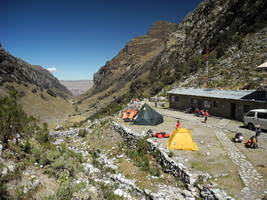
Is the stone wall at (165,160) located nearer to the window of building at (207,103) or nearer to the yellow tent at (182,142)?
the yellow tent at (182,142)

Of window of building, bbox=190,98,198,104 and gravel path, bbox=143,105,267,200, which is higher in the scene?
window of building, bbox=190,98,198,104

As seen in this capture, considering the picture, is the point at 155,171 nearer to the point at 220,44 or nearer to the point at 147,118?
the point at 147,118

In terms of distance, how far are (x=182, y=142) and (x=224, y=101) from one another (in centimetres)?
1063

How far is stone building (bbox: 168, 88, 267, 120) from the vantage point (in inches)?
675

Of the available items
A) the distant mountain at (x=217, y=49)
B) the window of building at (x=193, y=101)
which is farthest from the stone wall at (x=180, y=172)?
the distant mountain at (x=217, y=49)

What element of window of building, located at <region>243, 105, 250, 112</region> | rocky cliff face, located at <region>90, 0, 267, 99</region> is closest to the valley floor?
window of building, located at <region>243, 105, 250, 112</region>

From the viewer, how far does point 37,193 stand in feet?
21.2

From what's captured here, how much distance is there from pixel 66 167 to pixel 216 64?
3708 cm

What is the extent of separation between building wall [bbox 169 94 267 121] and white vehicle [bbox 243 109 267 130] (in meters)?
2.36

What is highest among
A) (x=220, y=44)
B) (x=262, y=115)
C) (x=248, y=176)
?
(x=220, y=44)

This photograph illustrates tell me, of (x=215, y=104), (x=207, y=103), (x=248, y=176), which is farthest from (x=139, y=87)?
(x=248, y=176)

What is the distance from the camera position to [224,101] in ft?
64.6

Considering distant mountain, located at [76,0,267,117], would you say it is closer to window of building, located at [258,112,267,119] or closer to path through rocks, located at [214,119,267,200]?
window of building, located at [258,112,267,119]

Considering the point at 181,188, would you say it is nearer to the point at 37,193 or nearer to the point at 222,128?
the point at 37,193
